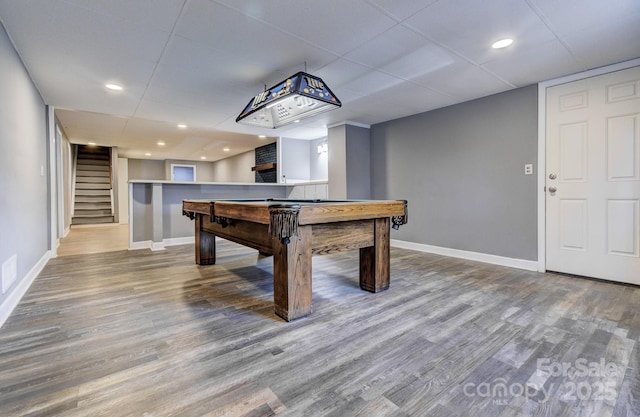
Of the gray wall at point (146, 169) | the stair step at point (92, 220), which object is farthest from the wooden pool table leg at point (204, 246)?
the gray wall at point (146, 169)

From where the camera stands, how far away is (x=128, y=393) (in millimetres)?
1253

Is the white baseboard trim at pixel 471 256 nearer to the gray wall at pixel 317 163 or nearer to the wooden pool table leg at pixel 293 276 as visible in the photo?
the gray wall at pixel 317 163

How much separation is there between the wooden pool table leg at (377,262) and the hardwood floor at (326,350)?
111mm

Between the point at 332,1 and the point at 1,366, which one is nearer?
the point at 1,366

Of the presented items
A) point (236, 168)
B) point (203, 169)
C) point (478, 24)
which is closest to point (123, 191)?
point (203, 169)

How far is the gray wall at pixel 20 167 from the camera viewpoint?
2.10 meters

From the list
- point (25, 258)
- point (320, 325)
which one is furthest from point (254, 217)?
point (25, 258)

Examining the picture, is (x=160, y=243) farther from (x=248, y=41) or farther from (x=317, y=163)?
(x=317, y=163)

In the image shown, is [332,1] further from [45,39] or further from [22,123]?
[22,123]

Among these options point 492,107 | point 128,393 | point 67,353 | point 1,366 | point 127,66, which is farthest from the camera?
point 492,107

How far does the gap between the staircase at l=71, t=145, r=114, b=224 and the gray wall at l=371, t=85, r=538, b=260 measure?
837 centimetres

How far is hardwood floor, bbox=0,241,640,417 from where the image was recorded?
47.4 inches

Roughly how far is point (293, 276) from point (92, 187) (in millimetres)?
9635

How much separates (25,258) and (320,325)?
9.04ft
